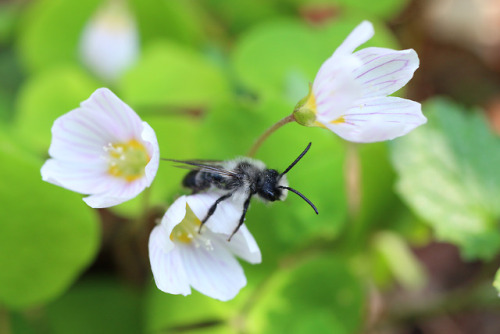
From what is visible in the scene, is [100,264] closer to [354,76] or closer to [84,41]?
[84,41]

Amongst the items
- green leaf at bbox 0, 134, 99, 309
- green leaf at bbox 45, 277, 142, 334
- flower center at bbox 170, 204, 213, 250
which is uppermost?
flower center at bbox 170, 204, 213, 250

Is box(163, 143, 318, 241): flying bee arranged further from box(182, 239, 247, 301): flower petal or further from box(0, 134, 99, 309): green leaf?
box(0, 134, 99, 309): green leaf

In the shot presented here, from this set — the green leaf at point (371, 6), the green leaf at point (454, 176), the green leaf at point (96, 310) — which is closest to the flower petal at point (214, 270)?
the green leaf at point (454, 176)

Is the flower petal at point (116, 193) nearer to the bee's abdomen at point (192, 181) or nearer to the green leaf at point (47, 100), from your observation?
the bee's abdomen at point (192, 181)

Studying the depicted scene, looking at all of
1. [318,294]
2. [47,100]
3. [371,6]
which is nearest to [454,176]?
[318,294]

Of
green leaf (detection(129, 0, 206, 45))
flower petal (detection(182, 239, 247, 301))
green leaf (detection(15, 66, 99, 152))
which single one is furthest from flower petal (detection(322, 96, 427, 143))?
green leaf (detection(129, 0, 206, 45))

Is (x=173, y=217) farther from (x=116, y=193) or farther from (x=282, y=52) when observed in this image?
(x=282, y=52)
